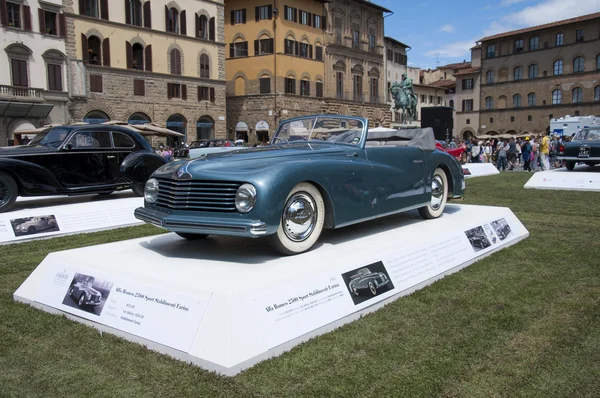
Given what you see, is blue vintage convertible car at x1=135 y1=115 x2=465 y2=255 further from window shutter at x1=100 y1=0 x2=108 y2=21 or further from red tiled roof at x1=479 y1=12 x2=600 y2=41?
red tiled roof at x1=479 y1=12 x2=600 y2=41

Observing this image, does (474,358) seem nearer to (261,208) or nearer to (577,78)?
(261,208)

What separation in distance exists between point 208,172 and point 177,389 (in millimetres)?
1955

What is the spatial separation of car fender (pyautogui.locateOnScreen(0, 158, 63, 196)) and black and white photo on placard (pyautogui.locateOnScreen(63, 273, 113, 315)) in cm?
545

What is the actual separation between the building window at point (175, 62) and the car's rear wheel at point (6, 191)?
3253 cm

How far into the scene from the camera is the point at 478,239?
610 cm

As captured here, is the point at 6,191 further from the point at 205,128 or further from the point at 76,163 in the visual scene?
the point at 205,128

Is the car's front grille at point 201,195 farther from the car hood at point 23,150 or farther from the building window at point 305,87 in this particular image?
the building window at point 305,87

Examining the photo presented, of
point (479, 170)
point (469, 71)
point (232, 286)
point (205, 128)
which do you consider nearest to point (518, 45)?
point (469, 71)

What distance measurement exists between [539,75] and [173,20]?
47434 mm

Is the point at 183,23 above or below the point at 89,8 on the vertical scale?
above

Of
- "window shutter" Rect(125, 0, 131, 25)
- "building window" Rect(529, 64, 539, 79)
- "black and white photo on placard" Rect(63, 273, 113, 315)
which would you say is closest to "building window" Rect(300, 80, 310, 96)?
"window shutter" Rect(125, 0, 131, 25)

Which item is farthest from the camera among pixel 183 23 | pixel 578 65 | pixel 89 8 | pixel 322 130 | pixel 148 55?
pixel 578 65

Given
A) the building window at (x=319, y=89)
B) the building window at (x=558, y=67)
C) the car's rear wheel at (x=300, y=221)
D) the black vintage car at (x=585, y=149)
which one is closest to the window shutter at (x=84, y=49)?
the building window at (x=319, y=89)

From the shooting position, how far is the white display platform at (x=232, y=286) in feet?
10.9
